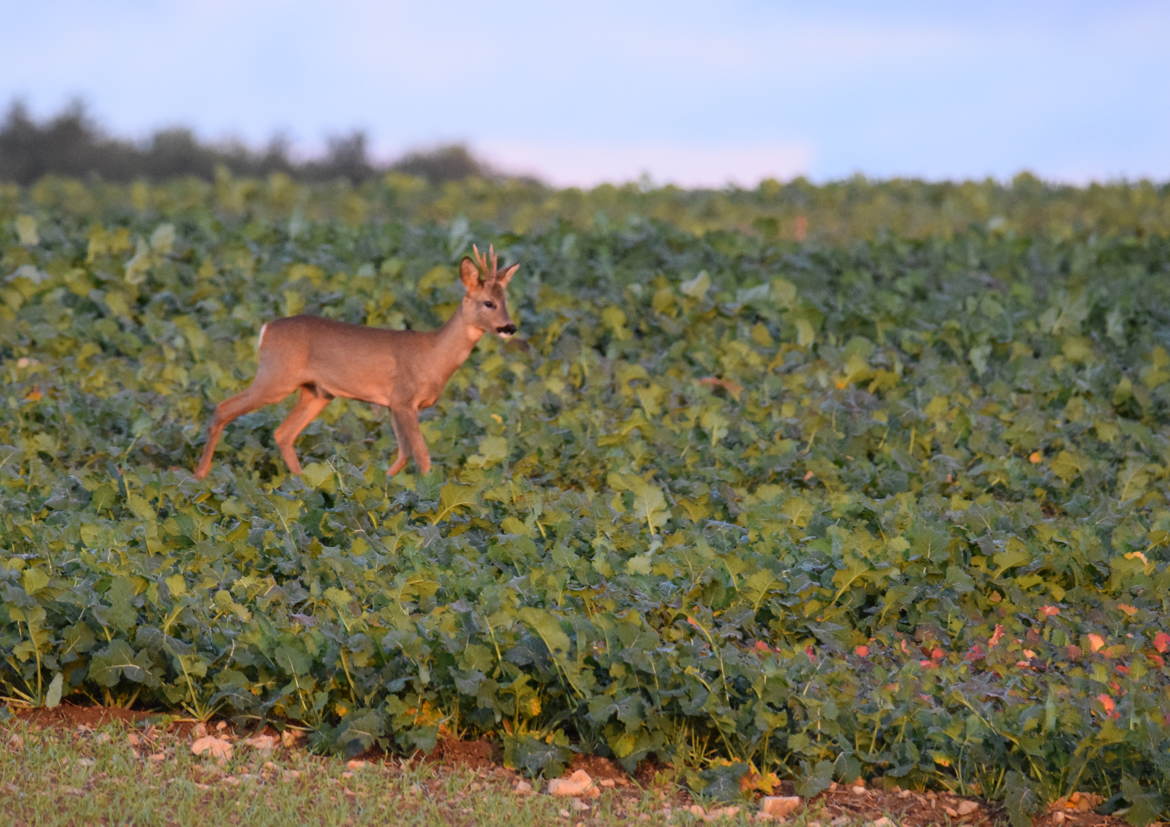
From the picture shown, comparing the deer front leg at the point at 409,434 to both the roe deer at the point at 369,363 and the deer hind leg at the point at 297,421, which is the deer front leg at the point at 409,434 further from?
the deer hind leg at the point at 297,421

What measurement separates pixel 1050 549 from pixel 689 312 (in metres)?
5.55

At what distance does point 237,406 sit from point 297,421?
0.43 meters

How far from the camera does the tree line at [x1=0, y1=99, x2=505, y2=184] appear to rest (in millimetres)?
34688

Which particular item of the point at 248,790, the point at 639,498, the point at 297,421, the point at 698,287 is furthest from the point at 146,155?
the point at 248,790

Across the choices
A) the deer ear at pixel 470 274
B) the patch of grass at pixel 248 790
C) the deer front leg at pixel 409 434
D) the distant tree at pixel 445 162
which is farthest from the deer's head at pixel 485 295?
the distant tree at pixel 445 162

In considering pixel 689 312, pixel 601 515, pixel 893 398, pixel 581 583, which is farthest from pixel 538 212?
pixel 581 583

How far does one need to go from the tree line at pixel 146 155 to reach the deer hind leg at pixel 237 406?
25880 mm

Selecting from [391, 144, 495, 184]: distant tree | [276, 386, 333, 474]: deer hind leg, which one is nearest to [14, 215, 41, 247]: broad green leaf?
[276, 386, 333, 474]: deer hind leg

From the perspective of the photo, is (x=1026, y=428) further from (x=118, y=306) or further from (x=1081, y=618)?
(x=118, y=306)

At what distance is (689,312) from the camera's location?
40.7 feet

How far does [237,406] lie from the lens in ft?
28.2

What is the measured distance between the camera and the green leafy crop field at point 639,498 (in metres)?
5.48

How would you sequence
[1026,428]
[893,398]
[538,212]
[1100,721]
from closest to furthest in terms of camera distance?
[1100,721]
[1026,428]
[893,398]
[538,212]

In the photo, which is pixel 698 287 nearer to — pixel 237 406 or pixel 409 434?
pixel 409 434
